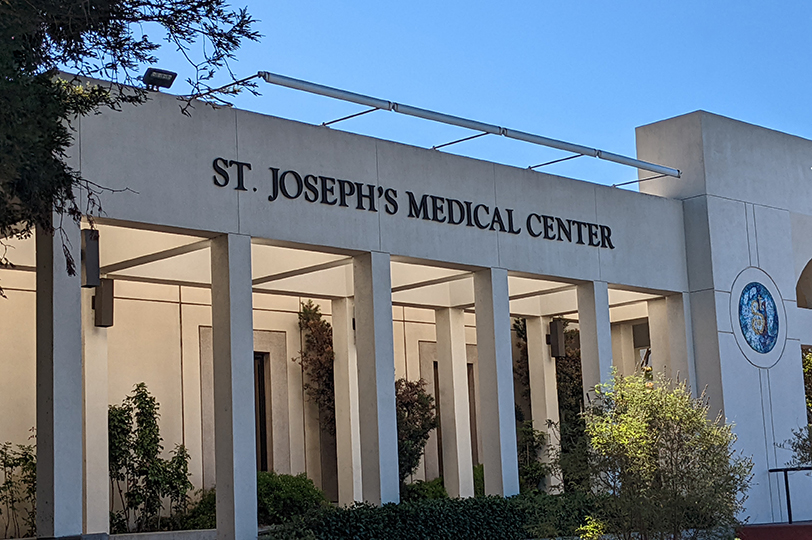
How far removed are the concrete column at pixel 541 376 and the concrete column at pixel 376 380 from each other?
284 inches

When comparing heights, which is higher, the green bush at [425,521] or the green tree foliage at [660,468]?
the green tree foliage at [660,468]

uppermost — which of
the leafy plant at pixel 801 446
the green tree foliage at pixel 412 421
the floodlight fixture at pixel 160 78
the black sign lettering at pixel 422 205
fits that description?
the floodlight fixture at pixel 160 78

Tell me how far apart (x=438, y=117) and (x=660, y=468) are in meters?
5.37

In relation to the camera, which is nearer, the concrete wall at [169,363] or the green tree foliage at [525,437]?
the concrete wall at [169,363]

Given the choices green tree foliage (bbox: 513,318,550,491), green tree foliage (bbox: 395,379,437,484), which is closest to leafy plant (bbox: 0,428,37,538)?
green tree foliage (bbox: 395,379,437,484)

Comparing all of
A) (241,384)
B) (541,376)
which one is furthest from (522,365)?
(241,384)

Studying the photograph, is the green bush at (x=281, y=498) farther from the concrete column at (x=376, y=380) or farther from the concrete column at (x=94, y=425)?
the concrete column at (x=94, y=425)

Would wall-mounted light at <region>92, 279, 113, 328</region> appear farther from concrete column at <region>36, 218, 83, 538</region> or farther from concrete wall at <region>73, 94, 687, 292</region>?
concrete column at <region>36, 218, 83, 538</region>

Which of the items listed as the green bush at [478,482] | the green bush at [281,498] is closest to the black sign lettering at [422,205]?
the green bush at [281,498]

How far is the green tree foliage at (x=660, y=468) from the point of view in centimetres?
1186

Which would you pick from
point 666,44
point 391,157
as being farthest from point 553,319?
point 391,157

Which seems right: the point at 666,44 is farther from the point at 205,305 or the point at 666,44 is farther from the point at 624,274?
the point at 205,305

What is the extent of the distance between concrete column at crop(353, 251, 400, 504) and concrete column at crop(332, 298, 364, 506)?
2.69 m

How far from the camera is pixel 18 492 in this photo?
47.3ft
